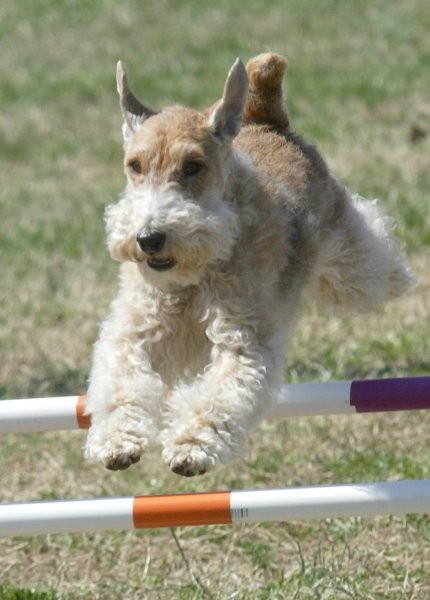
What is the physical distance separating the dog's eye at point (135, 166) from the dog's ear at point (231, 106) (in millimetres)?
298

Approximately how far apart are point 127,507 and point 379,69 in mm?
9070

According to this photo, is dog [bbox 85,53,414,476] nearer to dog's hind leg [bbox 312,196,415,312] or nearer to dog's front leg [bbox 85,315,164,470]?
dog's front leg [bbox 85,315,164,470]

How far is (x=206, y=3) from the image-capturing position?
49.5ft

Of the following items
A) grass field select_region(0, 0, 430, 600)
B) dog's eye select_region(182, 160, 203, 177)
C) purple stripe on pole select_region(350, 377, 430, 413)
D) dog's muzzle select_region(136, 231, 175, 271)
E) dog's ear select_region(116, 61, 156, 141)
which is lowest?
grass field select_region(0, 0, 430, 600)

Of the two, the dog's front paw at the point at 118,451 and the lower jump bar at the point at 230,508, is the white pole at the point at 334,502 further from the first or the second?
the dog's front paw at the point at 118,451

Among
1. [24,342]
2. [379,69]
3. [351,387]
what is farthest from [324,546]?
[379,69]

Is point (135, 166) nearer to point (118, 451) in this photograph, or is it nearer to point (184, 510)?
point (118, 451)

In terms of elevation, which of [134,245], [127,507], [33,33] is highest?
[134,245]

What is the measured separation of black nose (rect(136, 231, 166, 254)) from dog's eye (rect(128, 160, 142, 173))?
0.33 meters

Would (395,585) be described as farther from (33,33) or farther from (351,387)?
(33,33)

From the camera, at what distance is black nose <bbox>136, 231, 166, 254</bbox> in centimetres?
402

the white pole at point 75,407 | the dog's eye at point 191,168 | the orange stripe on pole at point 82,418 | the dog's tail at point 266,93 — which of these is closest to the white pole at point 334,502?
the white pole at point 75,407

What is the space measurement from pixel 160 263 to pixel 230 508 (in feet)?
2.55

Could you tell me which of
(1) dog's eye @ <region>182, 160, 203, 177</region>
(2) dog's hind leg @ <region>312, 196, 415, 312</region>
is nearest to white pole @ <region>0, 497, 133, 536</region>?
(1) dog's eye @ <region>182, 160, 203, 177</region>
